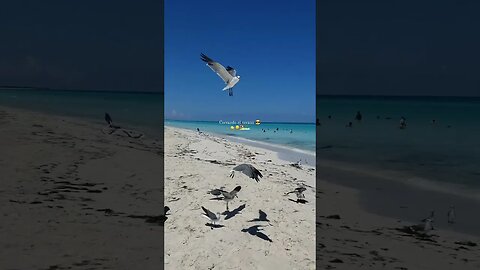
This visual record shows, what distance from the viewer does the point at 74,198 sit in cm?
267

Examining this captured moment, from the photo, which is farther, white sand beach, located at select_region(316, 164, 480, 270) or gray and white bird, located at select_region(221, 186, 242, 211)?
gray and white bird, located at select_region(221, 186, 242, 211)

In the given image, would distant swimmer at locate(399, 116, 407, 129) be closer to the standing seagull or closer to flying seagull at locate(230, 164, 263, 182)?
flying seagull at locate(230, 164, 263, 182)

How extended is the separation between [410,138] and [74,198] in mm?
3028

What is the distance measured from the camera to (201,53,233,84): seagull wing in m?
A: 2.59

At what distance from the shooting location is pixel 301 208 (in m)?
2.76

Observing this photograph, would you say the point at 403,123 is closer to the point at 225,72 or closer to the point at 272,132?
the point at 272,132

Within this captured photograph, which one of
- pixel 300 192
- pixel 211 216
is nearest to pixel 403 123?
pixel 300 192

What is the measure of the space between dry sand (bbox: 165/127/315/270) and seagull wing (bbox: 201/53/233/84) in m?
0.83

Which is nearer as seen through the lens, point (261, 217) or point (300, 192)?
point (261, 217)

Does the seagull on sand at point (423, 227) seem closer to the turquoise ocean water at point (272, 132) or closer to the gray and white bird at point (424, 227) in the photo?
the gray and white bird at point (424, 227)

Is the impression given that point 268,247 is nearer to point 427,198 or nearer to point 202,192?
point 202,192

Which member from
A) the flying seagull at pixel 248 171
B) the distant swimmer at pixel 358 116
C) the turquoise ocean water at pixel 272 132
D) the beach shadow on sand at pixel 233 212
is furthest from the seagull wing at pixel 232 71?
the distant swimmer at pixel 358 116

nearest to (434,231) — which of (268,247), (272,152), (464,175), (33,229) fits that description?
(464,175)

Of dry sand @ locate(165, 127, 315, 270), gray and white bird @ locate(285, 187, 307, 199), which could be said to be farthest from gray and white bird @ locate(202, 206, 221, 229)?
gray and white bird @ locate(285, 187, 307, 199)
